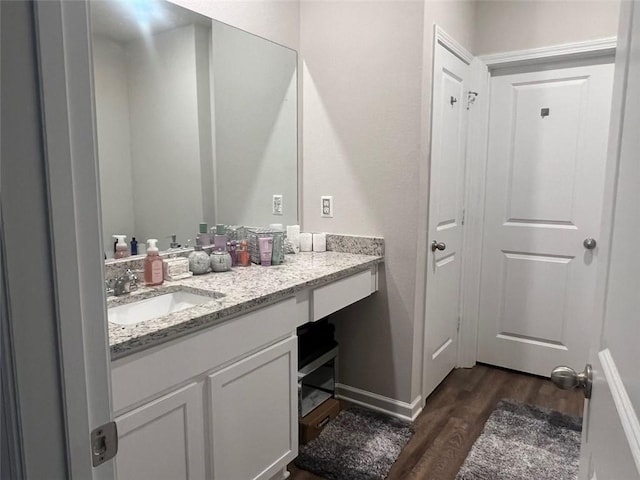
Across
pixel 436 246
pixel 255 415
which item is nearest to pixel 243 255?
pixel 255 415

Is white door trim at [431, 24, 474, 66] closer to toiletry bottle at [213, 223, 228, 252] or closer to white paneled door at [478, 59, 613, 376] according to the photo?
white paneled door at [478, 59, 613, 376]

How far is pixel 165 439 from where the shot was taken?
1.26 metres

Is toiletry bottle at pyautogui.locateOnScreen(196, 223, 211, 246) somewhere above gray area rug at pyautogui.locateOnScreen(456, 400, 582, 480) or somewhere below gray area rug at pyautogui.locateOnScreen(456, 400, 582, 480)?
above

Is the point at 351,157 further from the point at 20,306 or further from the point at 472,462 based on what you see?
the point at 20,306

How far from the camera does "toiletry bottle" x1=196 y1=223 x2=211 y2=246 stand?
2004 mm

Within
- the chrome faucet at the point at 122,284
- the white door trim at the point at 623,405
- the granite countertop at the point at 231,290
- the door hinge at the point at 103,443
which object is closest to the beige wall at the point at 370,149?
the granite countertop at the point at 231,290

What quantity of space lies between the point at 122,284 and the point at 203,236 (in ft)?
1.71

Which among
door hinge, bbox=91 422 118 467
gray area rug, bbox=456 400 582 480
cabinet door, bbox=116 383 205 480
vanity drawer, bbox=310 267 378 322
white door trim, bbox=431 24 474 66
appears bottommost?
gray area rug, bbox=456 400 582 480

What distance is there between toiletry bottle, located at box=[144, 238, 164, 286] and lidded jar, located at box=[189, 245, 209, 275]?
0.55 feet

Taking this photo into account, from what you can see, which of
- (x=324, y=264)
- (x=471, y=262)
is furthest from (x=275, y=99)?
(x=471, y=262)

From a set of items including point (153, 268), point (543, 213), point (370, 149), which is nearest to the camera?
point (153, 268)

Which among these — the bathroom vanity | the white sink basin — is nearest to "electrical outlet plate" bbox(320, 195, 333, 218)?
the bathroom vanity

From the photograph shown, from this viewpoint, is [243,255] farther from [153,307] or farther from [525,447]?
[525,447]

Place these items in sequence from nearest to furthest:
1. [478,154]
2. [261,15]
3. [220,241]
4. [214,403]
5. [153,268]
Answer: [214,403] < [153,268] < [220,241] < [261,15] < [478,154]
